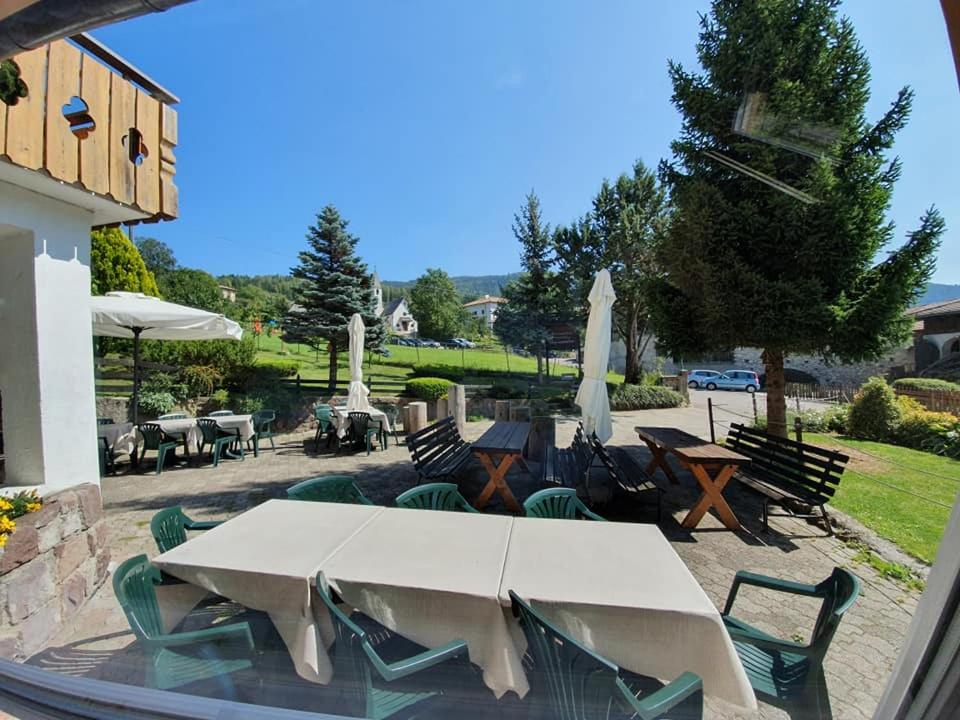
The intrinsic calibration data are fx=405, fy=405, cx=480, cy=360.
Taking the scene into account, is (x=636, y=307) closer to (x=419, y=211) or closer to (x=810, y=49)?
(x=810, y=49)

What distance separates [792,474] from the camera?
4.41 meters

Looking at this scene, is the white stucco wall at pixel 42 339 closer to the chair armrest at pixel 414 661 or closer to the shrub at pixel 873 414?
the chair armrest at pixel 414 661

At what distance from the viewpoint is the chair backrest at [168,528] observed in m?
2.36

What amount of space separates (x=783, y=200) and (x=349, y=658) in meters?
6.43

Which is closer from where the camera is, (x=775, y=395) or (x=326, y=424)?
(x=775, y=395)

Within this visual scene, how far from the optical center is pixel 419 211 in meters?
4.61

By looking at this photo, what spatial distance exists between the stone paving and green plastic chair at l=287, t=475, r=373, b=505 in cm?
116

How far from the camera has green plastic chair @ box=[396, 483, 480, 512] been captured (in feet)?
9.74

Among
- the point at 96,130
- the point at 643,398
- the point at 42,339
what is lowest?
the point at 643,398

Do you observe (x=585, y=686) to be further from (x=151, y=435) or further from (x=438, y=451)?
(x=151, y=435)

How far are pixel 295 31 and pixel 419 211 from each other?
310 cm

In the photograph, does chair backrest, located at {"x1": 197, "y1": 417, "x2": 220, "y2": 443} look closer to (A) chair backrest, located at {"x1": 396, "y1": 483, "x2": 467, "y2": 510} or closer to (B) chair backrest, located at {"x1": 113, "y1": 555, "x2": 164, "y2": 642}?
(A) chair backrest, located at {"x1": 396, "y1": 483, "x2": 467, "y2": 510}

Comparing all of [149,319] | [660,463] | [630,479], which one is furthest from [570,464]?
[149,319]

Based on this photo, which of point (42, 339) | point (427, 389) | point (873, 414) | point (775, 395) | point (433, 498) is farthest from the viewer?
point (427, 389)
